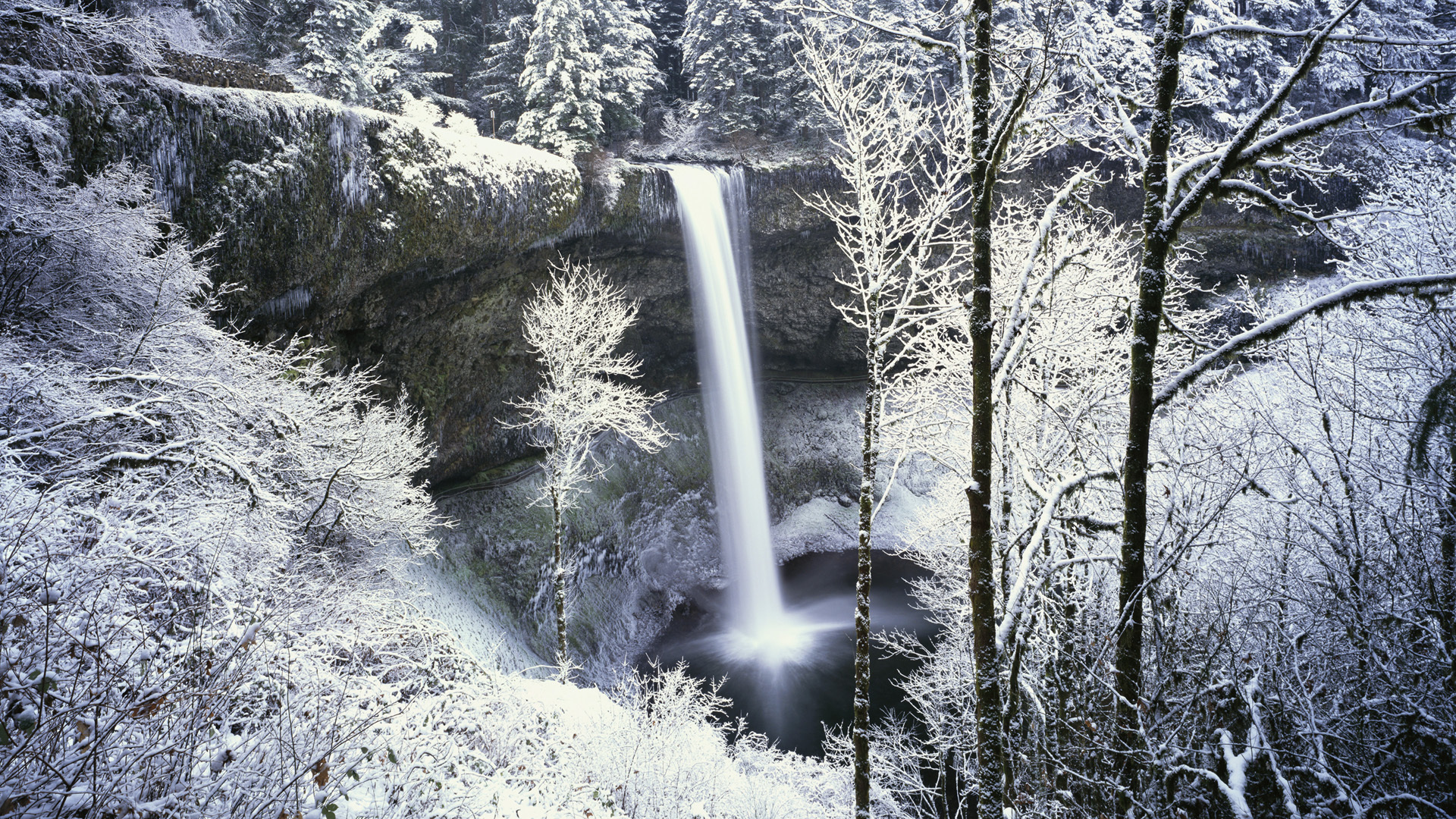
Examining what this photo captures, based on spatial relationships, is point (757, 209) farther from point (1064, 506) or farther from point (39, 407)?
point (39, 407)

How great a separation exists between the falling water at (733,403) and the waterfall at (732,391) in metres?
0.03

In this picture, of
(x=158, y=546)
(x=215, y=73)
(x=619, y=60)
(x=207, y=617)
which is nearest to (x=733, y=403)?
(x=619, y=60)

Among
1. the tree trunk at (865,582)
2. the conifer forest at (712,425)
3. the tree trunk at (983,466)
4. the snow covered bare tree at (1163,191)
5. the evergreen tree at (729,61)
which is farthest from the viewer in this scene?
the evergreen tree at (729,61)

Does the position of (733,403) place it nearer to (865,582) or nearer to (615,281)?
(615,281)

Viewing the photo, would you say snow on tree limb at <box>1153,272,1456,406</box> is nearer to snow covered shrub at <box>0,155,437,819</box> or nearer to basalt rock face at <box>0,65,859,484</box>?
snow covered shrub at <box>0,155,437,819</box>

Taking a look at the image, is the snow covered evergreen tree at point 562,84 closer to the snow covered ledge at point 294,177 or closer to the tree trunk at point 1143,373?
the snow covered ledge at point 294,177

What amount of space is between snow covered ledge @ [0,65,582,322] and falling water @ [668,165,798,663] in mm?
5435

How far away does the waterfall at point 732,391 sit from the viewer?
19.2m

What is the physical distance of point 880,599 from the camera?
1988 centimetres

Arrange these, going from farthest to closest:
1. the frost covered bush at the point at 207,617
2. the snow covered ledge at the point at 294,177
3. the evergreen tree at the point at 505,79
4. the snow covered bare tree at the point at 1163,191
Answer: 1. the evergreen tree at the point at 505,79
2. the snow covered ledge at the point at 294,177
3. the snow covered bare tree at the point at 1163,191
4. the frost covered bush at the point at 207,617

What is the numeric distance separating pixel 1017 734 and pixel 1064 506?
2805 mm

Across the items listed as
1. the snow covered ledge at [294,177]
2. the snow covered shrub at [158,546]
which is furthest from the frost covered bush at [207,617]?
the snow covered ledge at [294,177]

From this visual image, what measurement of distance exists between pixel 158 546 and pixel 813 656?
15.3 metres

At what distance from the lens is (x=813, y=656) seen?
56.7ft
